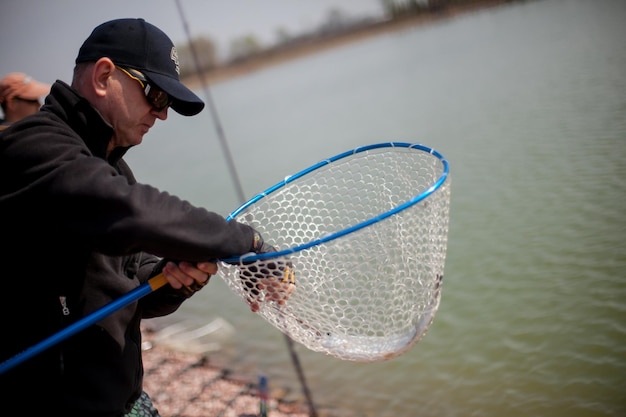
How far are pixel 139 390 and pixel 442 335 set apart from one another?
132 inches

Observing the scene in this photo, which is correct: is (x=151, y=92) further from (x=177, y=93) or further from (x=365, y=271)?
(x=365, y=271)

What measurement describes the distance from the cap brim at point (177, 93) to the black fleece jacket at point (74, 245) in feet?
0.60

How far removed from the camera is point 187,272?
4.81 feet

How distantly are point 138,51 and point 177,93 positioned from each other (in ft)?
0.49

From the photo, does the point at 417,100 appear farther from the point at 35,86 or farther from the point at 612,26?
the point at 35,86

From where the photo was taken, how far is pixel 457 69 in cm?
1614

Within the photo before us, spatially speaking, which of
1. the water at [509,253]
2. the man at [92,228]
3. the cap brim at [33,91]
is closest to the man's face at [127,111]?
the man at [92,228]

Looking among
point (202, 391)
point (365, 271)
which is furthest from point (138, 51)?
point (202, 391)

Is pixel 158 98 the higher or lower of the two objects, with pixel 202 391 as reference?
higher

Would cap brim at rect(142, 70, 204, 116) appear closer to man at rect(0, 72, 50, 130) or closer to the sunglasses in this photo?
the sunglasses

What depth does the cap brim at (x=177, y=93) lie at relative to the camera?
1.45 metres

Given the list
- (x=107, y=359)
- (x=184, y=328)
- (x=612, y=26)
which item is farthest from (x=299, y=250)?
(x=612, y=26)

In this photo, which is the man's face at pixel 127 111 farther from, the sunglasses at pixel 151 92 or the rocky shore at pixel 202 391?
the rocky shore at pixel 202 391

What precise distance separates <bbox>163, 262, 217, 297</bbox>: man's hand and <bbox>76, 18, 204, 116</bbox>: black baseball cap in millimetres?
464
